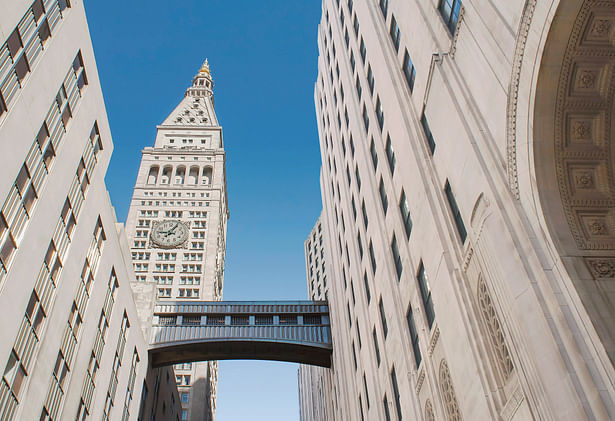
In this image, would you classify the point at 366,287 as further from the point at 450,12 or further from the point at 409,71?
the point at 450,12

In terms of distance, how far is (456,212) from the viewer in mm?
17906

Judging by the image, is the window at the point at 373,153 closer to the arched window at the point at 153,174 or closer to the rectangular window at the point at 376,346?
the rectangular window at the point at 376,346

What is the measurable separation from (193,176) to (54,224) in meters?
71.4

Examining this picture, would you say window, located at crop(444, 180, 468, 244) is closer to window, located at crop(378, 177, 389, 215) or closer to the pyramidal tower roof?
window, located at crop(378, 177, 389, 215)

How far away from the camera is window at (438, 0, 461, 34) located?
57.8 ft

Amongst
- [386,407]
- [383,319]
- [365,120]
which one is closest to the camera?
[386,407]

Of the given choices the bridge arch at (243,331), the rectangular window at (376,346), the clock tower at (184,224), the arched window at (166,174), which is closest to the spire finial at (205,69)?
the clock tower at (184,224)

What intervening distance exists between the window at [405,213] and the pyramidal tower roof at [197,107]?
8771 centimetres

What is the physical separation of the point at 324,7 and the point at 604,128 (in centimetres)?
4142

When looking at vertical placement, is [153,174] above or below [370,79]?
above

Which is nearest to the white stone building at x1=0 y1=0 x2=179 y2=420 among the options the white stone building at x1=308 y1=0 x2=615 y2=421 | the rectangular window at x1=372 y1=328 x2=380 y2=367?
the white stone building at x1=308 y1=0 x2=615 y2=421

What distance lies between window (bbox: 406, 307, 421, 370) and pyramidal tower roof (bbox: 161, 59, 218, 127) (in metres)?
89.8

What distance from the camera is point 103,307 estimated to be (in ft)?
97.2

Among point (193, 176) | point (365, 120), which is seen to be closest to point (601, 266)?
point (365, 120)
